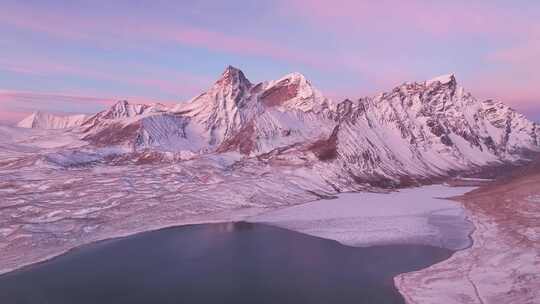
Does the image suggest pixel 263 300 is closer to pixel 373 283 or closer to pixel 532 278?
pixel 373 283

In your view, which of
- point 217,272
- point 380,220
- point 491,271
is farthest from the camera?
point 380,220

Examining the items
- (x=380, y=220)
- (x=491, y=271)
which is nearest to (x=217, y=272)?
(x=491, y=271)

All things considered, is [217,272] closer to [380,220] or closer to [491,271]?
[491,271]

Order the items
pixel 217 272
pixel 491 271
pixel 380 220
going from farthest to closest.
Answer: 1. pixel 380 220
2. pixel 217 272
3. pixel 491 271

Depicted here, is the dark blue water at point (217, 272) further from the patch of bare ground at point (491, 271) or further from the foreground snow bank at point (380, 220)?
the foreground snow bank at point (380, 220)

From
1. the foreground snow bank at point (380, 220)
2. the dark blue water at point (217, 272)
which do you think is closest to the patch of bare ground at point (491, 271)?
the dark blue water at point (217, 272)

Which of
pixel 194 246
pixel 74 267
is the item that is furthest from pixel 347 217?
pixel 74 267
